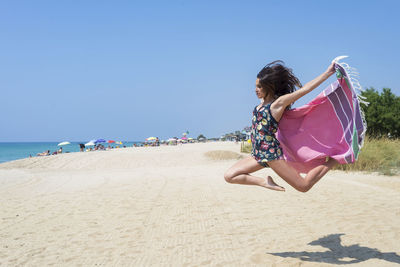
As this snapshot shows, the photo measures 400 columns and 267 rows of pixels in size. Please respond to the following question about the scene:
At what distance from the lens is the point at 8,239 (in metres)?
6.45

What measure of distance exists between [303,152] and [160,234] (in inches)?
114

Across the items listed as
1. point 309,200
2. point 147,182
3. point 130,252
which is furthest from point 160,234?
point 147,182

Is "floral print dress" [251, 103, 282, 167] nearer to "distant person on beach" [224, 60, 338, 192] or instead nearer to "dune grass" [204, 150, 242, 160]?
"distant person on beach" [224, 60, 338, 192]

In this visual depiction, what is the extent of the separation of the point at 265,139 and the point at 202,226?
8.82 ft

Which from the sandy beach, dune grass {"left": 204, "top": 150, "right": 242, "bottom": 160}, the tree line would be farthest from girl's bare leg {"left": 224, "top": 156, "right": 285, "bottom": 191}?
the tree line

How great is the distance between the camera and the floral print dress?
4.86m

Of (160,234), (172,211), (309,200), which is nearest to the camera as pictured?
(160,234)

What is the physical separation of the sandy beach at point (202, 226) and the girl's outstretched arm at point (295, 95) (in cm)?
205

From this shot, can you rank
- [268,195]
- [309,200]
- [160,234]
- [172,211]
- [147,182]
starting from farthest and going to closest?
[147,182]
[268,195]
[309,200]
[172,211]
[160,234]

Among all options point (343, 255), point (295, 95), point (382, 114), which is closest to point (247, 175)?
point (295, 95)

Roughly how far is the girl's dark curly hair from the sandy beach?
2363 millimetres

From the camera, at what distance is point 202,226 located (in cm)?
683

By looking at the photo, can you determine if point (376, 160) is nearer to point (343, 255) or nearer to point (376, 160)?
point (376, 160)

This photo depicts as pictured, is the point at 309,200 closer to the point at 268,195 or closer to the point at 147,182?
the point at 268,195
